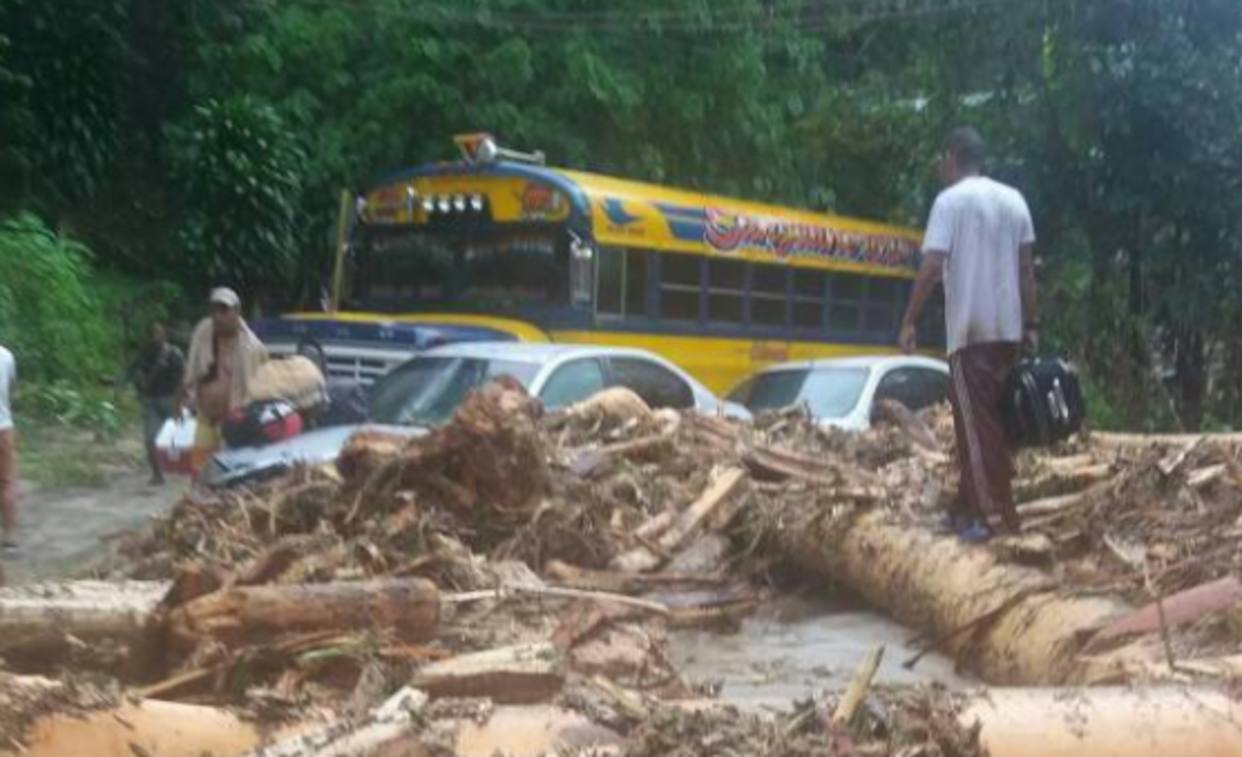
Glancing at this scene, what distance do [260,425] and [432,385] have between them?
3.93 feet

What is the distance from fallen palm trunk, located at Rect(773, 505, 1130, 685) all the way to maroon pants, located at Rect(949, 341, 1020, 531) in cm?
23

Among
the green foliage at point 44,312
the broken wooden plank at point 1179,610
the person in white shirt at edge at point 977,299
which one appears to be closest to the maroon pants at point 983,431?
the person in white shirt at edge at point 977,299

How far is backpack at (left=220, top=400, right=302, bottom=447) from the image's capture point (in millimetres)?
11031

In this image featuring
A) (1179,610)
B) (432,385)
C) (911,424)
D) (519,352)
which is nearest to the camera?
A: (1179,610)

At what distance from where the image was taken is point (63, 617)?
223 inches

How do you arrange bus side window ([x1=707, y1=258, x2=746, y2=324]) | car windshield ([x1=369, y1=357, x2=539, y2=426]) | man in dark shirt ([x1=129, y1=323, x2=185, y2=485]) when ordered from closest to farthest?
1. car windshield ([x1=369, y1=357, x2=539, y2=426])
2. man in dark shirt ([x1=129, y1=323, x2=185, y2=485])
3. bus side window ([x1=707, y1=258, x2=746, y2=324])

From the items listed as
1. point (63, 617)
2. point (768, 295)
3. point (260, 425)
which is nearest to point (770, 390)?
point (768, 295)

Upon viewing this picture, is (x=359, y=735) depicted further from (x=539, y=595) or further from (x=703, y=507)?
(x=703, y=507)

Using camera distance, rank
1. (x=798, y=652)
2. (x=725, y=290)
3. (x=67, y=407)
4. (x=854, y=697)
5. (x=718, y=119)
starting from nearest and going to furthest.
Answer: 1. (x=854, y=697)
2. (x=798, y=652)
3. (x=725, y=290)
4. (x=67, y=407)
5. (x=718, y=119)

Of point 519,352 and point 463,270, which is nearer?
point 519,352

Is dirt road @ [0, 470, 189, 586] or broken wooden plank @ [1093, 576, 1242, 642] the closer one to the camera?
broken wooden plank @ [1093, 576, 1242, 642]

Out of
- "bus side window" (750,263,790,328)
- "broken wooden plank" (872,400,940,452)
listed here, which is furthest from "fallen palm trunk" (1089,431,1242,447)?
"bus side window" (750,263,790,328)

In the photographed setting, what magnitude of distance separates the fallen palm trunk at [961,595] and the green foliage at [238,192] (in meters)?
14.0

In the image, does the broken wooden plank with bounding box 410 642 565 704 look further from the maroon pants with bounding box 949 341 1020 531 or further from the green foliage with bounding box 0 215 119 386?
the green foliage with bounding box 0 215 119 386
